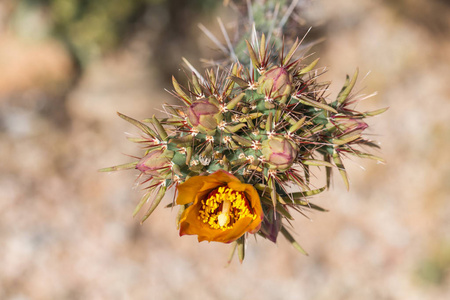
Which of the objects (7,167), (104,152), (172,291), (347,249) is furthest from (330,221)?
(7,167)

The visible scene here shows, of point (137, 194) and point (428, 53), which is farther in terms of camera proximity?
point (428, 53)

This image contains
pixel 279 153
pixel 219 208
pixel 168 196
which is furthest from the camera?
pixel 168 196

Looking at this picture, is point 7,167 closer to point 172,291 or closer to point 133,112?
point 133,112

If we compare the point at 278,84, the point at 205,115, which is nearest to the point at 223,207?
the point at 205,115

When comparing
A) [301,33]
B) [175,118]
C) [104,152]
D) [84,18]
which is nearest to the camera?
[175,118]

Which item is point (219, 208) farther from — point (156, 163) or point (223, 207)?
point (156, 163)

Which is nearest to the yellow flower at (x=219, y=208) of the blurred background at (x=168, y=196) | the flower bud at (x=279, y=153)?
the flower bud at (x=279, y=153)
